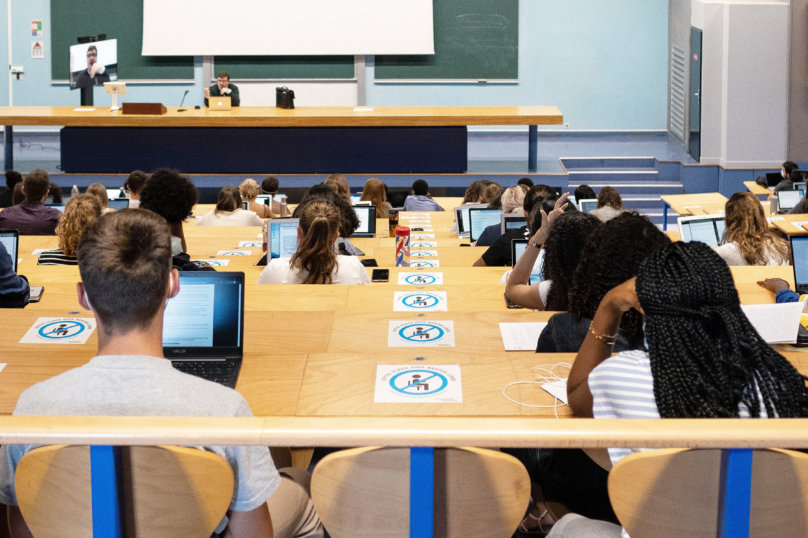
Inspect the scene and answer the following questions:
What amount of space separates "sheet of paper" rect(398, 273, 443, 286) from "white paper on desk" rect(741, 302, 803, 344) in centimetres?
133

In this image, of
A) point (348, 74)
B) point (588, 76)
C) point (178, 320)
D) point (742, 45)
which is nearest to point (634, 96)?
point (588, 76)

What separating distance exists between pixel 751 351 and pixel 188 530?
1042 millimetres

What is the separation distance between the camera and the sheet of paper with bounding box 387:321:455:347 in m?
2.37

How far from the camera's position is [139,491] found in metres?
1.35

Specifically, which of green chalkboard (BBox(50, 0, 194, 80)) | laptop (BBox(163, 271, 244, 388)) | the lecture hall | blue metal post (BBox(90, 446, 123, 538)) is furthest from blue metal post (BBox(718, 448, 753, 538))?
green chalkboard (BBox(50, 0, 194, 80))

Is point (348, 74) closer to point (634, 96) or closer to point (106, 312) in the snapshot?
point (634, 96)

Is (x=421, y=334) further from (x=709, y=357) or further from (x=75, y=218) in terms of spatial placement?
(x=75, y=218)

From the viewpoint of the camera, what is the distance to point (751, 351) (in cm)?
149

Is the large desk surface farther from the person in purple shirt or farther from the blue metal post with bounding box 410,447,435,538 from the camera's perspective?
the blue metal post with bounding box 410,447,435,538

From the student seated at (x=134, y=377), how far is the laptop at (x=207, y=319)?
639mm

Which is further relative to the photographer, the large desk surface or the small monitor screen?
the small monitor screen

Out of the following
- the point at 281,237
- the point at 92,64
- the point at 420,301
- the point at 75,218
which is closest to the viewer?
the point at 420,301

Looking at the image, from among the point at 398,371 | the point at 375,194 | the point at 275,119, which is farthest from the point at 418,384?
the point at 275,119

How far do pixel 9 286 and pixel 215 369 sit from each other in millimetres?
1299
